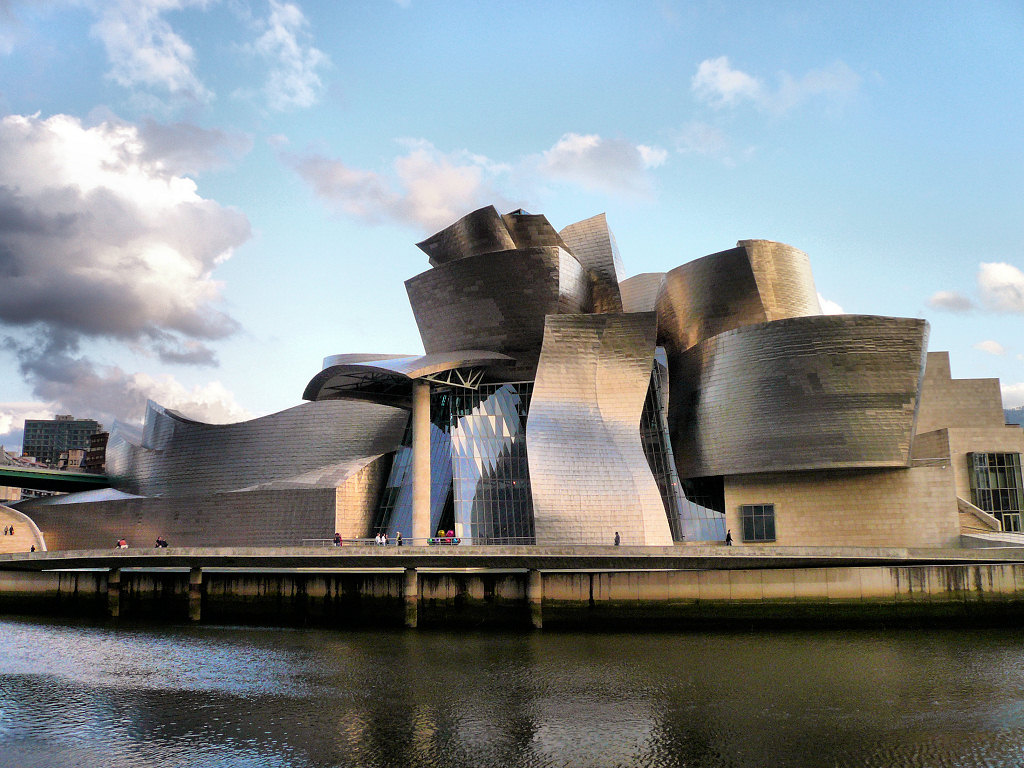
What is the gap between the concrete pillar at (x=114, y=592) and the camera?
94.4 ft

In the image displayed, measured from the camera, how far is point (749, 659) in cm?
1964

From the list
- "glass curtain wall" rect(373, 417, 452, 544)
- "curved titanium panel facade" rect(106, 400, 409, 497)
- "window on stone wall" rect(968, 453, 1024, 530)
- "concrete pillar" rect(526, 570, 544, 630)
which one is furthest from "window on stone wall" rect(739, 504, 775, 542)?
"curved titanium panel facade" rect(106, 400, 409, 497)

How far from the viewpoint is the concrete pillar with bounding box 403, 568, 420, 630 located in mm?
25875

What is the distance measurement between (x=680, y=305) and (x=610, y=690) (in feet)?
91.2

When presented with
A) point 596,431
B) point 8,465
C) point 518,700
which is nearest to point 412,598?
point 518,700

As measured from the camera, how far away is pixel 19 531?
42562mm

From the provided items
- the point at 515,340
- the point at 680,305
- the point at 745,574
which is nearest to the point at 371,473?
the point at 515,340

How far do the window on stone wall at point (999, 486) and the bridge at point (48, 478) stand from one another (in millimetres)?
47505

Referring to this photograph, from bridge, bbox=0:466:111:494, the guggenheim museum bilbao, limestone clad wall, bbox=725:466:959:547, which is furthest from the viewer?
bridge, bbox=0:466:111:494

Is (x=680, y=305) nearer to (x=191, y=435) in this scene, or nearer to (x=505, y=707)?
(x=191, y=435)

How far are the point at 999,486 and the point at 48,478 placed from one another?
178ft

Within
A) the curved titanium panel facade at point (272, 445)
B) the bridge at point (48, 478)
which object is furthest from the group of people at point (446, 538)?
the bridge at point (48, 478)

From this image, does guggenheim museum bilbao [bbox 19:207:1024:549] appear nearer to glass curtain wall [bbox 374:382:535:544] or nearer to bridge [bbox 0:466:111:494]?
glass curtain wall [bbox 374:382:535:544]

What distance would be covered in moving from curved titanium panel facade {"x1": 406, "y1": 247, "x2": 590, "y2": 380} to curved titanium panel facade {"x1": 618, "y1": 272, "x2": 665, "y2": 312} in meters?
7.87
